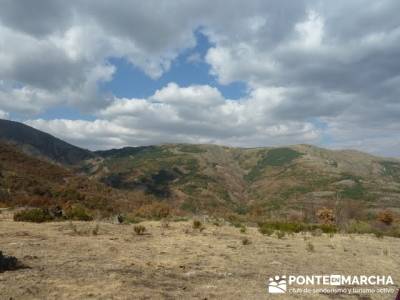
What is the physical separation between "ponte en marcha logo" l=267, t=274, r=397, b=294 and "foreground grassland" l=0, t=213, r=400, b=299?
368mm

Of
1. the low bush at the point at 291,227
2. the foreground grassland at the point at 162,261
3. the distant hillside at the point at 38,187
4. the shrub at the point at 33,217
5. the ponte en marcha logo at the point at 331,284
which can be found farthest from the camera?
the distant hillside at the point at 38,187

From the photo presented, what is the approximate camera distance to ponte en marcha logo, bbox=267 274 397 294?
35.0 ft

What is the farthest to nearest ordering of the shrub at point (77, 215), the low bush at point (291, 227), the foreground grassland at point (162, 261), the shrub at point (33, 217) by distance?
the low bush at point (291, 227)
the shrub at point (77, 215)
the shrub at point (33, 217)
the foreground grassland at point (162, 261)

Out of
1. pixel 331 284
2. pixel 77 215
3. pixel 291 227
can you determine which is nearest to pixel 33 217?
pixel 77 215

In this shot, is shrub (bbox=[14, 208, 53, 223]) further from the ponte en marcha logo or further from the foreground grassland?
the ponte en marcha logo

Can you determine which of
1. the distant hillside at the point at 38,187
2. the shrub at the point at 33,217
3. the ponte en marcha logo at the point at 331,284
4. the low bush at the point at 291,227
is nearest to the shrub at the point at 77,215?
the shrub at the point at 33,217

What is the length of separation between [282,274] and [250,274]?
2.90 ft

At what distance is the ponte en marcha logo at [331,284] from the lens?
420 inches

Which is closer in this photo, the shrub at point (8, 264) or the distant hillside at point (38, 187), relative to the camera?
the shrub at point (8, 264)

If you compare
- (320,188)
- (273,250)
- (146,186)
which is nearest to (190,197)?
(146,186)

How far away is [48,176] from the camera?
192 feet

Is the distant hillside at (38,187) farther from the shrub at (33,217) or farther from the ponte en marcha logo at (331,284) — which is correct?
the ponte en marcha logo at (331,284)

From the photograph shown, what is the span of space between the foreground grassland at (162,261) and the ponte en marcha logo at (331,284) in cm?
37

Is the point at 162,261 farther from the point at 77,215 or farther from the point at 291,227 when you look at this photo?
the point at 291,227
